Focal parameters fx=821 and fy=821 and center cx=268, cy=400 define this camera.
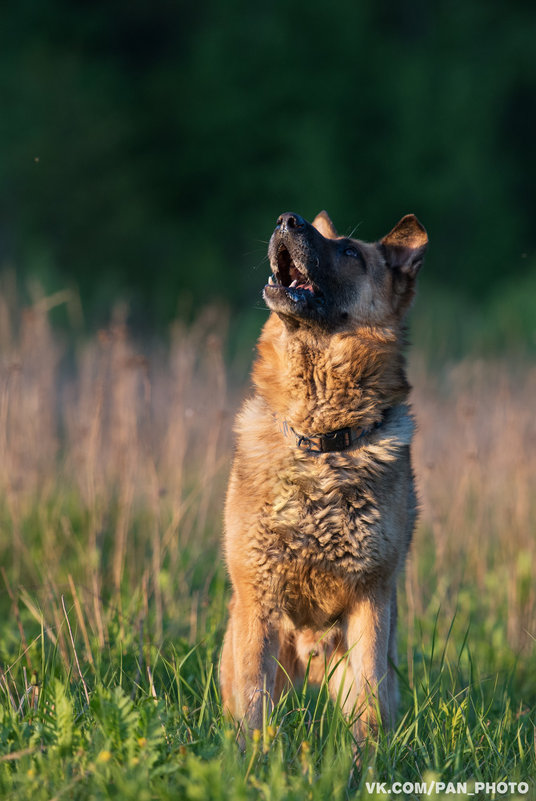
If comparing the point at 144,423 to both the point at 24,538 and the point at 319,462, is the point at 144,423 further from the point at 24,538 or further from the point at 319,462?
the point at 319,462

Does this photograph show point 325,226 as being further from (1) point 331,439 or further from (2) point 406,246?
(1) point 331,439

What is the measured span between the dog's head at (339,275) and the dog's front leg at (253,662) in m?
1.18

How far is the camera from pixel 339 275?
344 cm

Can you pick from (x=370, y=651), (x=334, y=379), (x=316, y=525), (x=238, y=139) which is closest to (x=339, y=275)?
(x=334, y=379)

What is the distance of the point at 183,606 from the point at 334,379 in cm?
165

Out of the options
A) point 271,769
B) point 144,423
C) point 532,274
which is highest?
point 532,274

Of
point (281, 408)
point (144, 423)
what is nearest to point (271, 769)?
point (281, 408)

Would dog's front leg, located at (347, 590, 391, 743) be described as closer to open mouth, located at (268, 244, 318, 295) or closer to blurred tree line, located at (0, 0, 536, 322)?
open mouth, located at (268, 244, 318, 295)

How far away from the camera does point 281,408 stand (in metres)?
3.32

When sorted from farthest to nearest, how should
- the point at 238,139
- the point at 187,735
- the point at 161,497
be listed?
the point at 238,139
the point at 161,497
the point at 187,735

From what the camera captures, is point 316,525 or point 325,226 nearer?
point 316,525

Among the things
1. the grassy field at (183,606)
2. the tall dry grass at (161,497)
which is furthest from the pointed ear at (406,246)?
the grassy field at (183,606)

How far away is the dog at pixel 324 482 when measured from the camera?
9.80 ft

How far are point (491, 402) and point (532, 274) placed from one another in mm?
12145
